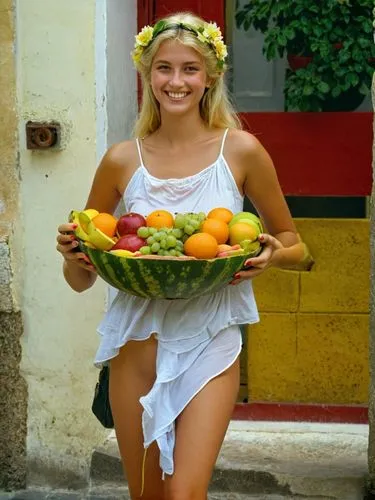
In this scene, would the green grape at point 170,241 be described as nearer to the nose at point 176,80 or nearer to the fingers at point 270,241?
the fingers at point 270,241

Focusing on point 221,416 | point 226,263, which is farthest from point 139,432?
point 226,263

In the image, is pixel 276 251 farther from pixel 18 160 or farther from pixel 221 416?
pixel 18 160

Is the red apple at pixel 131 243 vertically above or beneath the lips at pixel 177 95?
beneath

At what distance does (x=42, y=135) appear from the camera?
5391 millimetres

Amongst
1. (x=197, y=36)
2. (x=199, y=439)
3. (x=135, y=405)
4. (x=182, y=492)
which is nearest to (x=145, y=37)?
(x=197, y=36)

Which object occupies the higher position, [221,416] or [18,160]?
[18,160]

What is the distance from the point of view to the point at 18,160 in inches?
215

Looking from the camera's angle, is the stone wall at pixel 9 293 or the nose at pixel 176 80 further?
the stone wall at pixel 9 293

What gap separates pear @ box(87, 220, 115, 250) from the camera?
3.60 meters

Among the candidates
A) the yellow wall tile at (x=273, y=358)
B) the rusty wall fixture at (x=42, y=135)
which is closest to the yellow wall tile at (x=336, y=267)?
the yellow wall tile at (x=273, y=358)

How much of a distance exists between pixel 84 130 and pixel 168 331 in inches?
74.8

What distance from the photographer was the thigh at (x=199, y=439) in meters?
3.57

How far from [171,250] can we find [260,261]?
0.99 ft

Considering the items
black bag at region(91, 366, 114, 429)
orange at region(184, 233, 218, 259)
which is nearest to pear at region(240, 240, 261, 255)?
orange at region(184, 233, 218, 259)
